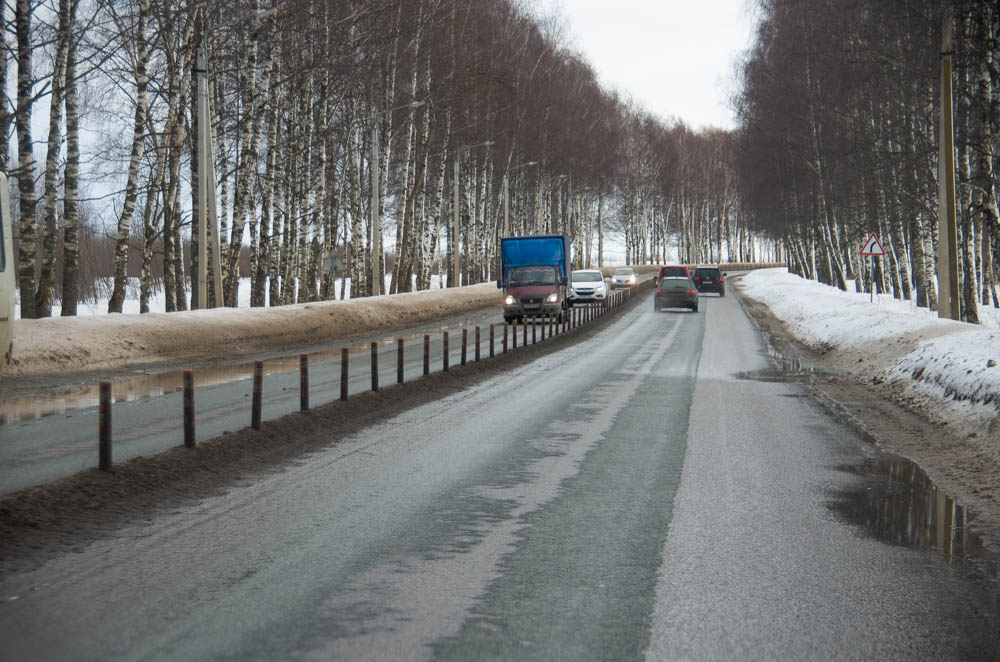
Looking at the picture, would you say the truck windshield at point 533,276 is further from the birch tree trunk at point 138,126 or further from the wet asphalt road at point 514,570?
the wet asphalt road at point 514,570

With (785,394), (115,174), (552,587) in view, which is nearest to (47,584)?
(552,587)

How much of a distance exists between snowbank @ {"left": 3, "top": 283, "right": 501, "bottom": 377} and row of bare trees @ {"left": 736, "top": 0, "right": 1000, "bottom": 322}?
16.1 m

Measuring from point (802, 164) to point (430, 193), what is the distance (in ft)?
75.6

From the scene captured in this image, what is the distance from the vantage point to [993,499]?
8.40m

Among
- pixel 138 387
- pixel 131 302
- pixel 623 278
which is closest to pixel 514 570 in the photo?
pixel 138 387

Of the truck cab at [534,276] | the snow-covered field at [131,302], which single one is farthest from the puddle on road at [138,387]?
the snow-covered field at [131,302]

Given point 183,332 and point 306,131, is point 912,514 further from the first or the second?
point 306,131

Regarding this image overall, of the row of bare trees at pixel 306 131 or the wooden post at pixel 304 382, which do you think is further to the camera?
the row of bare trees at pixel 306 131

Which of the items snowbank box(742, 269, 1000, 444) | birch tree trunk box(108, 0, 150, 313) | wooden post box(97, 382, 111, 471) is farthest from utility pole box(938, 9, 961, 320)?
birch tree trunk box(108, 0, 150, 313)

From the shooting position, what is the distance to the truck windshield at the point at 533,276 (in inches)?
1435

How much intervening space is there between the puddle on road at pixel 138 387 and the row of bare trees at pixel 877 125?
48.4 ft

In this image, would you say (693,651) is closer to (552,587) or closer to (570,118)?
(552,587)

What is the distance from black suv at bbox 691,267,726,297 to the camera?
58344 mm

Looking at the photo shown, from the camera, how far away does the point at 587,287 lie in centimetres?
5347
